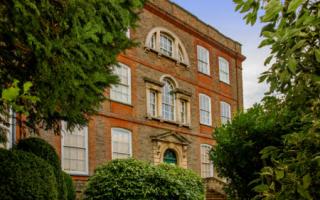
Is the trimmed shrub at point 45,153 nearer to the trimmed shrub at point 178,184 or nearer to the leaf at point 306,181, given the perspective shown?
the trimmed shrub at point 178,184

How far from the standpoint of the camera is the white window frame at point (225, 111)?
31766mm

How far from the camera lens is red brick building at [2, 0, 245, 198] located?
21.3 meters

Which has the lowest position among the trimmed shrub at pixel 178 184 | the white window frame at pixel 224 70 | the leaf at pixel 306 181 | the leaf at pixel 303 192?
the trimmed shrub at pixel 178 184

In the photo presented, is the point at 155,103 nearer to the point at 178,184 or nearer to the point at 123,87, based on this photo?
the point at 123,87

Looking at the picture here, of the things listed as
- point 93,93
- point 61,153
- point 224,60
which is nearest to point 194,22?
point 224,60

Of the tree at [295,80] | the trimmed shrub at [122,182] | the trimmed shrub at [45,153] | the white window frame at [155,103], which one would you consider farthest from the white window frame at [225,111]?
the tree at [295,80]

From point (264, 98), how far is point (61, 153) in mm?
16988

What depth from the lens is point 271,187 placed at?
285 cm

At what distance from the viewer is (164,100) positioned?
26.0 metres

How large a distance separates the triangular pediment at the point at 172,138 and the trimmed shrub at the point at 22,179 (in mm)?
14033

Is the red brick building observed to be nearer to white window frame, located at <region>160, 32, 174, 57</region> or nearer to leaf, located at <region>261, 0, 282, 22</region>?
white window frame, located at <region>160, 32, 174, 57</region>

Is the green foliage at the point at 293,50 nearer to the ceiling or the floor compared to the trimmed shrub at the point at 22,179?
nearer to the ceiling

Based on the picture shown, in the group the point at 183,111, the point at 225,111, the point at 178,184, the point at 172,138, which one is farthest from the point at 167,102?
the point at 178,184

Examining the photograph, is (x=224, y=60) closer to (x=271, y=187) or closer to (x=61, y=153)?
(x=61, y=153)
